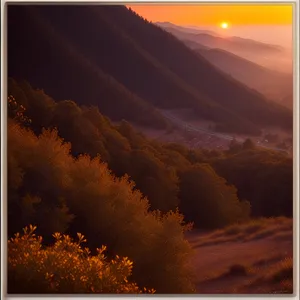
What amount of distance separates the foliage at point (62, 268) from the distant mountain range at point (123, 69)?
A: 0.86 metres

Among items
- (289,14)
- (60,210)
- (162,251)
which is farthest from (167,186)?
(289,14)

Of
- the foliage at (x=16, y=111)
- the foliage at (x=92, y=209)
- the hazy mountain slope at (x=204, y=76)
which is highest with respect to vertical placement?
the hazy mountain slope at (x=204, y=76)

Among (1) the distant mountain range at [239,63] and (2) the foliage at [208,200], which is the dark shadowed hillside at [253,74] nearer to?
(1) the distant mountain range at [239,63]

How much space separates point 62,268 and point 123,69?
4.20ft

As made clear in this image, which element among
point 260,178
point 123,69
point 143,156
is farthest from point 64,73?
point 260,178

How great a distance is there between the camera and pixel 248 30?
172 inches

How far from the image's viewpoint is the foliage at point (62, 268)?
168 inches

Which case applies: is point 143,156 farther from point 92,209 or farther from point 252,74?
point 252,74

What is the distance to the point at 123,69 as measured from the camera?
14.4 ft

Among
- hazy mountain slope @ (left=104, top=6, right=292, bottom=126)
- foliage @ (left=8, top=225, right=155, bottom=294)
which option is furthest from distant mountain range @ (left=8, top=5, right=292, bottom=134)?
foliage @ (left=8, top=225, right=155, bottom=294)

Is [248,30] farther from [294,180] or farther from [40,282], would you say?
[40,282]

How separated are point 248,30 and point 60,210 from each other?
1.60 metres

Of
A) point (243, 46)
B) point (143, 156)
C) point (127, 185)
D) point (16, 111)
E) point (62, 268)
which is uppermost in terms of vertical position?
point (243, 46)

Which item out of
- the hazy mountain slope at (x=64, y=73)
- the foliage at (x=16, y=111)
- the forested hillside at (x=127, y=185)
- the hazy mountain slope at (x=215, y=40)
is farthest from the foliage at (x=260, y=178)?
the foliage at (x=16, y=111)
